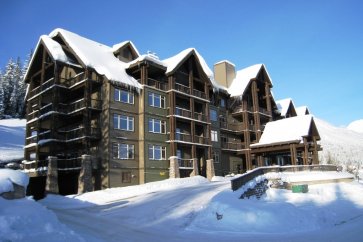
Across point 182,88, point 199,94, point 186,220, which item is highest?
point 182,88

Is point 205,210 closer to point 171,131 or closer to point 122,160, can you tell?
point 122,160

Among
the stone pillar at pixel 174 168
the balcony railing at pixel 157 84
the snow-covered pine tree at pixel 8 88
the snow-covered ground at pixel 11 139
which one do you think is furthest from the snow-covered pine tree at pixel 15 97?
the stone pillar at pixel 174 168

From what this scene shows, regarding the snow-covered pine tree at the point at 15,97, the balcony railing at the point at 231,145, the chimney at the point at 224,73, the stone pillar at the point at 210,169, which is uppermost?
the snow-covered pine tree at the point at 15,97

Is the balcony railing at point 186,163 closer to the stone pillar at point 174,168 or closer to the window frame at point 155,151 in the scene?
the stone pillar at point 174,168

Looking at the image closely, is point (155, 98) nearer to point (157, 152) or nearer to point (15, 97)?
point (157, 152)

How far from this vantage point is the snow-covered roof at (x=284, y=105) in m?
61.6

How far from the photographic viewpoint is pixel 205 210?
18.7 metres

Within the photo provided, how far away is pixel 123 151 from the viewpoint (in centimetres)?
3647

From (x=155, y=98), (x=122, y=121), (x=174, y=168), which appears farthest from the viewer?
(x=155, y=98)

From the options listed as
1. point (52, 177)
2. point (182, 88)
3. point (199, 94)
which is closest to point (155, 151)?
point (182, 88)

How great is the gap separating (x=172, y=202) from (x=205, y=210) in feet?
15.6

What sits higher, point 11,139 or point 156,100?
point 156,100

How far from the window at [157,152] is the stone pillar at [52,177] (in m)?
9.84

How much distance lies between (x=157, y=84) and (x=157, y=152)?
8098 millimetres
